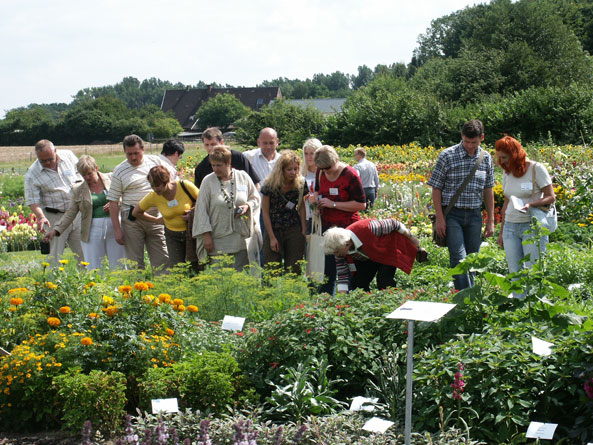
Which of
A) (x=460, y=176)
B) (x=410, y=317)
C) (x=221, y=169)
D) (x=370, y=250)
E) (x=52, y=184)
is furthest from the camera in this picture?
(x=52, y=184)

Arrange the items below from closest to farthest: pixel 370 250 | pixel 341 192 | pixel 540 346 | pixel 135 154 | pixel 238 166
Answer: pixel 540 346
pixel 370 250
pixel 341 192
pixel 135 154
pixel 238 166

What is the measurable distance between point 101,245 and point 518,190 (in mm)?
4251

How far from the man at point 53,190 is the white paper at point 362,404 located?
454 cm

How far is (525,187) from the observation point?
5.35m

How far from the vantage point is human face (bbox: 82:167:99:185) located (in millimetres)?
6523

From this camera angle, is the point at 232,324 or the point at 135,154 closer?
the point at 232,324

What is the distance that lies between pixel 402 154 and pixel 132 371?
1476 cm

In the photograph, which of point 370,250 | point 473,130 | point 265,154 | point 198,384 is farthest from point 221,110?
point 198,384

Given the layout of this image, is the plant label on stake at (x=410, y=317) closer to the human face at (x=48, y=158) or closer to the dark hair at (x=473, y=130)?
the dark hair at (x=473, y=130)

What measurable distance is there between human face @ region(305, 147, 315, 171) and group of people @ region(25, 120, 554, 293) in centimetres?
1

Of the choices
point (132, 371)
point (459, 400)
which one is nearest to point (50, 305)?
point (132, 371)

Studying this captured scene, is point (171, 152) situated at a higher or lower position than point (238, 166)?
higher

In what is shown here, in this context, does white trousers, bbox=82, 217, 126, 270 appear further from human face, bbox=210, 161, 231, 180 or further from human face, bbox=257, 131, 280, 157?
human face, bbox=257, 131, 280, 157

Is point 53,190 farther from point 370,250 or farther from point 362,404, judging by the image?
point 362,404
